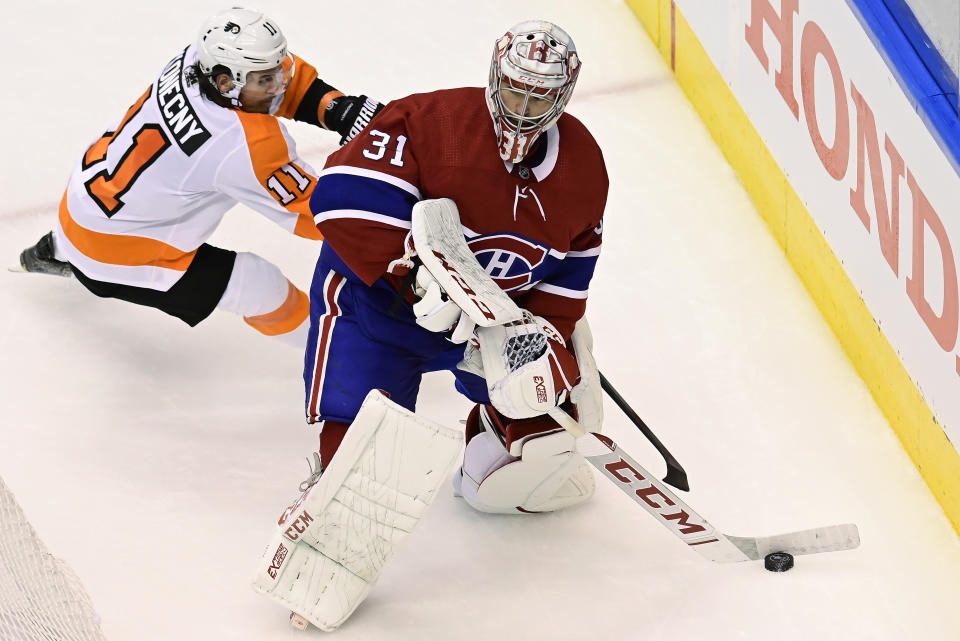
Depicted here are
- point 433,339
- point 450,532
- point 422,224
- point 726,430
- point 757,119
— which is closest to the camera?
point 422,224

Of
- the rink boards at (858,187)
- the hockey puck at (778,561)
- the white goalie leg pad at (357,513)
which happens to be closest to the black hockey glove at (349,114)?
the white goalie leg pad at (357,513)

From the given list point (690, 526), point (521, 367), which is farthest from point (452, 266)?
point (690, 526)

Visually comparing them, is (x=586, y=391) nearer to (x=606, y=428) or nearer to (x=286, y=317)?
(x=606, y=428)

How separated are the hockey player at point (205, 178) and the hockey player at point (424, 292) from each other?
381 millimetres

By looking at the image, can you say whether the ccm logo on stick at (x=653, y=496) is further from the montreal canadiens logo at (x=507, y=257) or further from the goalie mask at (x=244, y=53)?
the goalie mask at (x=244, y=53)

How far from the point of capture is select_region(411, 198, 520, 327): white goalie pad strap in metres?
2.44

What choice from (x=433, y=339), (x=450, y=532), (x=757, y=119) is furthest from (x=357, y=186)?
(x=757, y=119)

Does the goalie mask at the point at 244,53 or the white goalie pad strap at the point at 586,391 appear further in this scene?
the goalie mask at the point at 244,53

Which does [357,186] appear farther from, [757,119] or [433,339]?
[757,119]

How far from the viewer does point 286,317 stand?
3314mm

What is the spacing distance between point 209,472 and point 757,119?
1.73m

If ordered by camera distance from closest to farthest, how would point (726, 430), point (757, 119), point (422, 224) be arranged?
point (422, 224) → point (726, 430) → point (757, 119)

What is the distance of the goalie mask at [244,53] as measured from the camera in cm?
296

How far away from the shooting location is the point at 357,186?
8.25 ft
